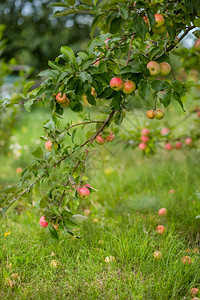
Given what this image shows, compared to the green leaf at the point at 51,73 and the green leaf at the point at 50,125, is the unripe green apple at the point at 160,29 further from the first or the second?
the green leaf at the point at 50,125

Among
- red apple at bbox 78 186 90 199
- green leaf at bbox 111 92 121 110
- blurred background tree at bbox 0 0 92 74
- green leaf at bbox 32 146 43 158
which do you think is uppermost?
green leaf at bbox 111 92 121 110

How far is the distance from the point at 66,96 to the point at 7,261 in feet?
2.50

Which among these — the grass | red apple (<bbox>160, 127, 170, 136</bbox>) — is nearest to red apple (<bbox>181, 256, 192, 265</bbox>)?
the grass

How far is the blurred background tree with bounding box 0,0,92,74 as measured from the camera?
286 inches

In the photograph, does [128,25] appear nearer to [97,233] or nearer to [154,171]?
[97,233]

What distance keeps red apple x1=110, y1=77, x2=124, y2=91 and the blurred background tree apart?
6.36 m

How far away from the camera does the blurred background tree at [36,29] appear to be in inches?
286

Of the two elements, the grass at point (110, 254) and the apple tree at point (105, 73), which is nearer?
the apple tree at point (105, 73)

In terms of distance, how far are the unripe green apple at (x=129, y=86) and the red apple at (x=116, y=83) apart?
0.6 inches

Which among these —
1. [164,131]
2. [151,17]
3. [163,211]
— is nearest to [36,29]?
[164,131]

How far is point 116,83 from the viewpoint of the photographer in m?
1.17

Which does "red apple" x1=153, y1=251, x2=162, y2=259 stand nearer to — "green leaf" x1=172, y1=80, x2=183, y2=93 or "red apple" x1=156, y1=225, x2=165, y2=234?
"red apple" x1=156, y1=225, x2=165, y2=234

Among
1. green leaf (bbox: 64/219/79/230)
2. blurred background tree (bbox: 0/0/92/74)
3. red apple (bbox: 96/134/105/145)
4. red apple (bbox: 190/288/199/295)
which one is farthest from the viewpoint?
blurred background tree (bbox: 0/0/92/74)

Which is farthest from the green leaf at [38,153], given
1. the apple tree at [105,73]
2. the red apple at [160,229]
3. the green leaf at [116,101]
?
the red apple at [160,229]
